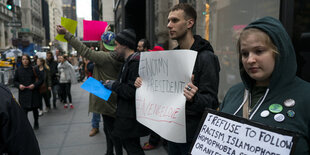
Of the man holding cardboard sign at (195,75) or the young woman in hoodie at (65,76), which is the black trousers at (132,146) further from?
the young woman in hoodie at (65,76)

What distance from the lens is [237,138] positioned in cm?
109

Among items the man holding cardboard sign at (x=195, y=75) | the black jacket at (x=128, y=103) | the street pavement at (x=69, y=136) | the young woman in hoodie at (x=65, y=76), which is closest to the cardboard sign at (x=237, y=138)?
the man holding cardboard sign at (x=195, y=75)

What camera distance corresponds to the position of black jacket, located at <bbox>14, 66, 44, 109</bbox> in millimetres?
5102

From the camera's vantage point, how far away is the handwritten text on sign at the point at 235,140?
94cm

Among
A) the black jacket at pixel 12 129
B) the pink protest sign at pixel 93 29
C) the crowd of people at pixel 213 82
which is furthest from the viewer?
the pink protest sign at pixel 93 29

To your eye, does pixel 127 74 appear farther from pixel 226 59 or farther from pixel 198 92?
pixel 226 59

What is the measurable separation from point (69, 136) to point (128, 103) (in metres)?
3.21

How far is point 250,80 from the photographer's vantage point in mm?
1302

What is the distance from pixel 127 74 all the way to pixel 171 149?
959 millimetres

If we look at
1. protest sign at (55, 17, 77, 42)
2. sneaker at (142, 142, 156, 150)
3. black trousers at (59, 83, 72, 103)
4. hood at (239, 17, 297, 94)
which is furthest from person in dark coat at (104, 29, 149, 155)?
black trousers at (59, 83, 72, 103)

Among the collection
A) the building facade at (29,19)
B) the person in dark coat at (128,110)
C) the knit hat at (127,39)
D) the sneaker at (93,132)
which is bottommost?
the sneaker at (93,132)

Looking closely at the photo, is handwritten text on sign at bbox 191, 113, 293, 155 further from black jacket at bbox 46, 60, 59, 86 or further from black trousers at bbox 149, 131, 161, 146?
black jacket at bbox 46, 60, 59, 86

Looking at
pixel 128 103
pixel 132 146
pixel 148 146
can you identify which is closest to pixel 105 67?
pixel 128 103

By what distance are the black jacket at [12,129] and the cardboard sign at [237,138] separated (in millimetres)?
1094
